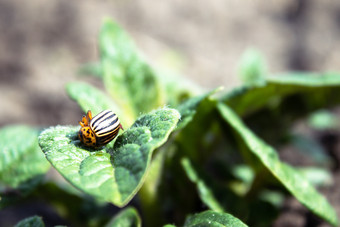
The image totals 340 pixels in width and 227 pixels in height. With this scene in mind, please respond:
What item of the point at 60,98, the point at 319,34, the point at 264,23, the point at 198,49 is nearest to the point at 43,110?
the point at 60,98

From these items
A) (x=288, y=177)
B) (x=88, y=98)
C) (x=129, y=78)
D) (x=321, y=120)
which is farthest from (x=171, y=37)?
(x=288, y=177)

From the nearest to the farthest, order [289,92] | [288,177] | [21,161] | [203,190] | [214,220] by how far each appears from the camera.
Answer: [214,220] → [288,177] → [203,190] → [21,161] → [289,92]

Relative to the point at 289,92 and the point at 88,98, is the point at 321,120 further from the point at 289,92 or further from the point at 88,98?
the point at 88,98

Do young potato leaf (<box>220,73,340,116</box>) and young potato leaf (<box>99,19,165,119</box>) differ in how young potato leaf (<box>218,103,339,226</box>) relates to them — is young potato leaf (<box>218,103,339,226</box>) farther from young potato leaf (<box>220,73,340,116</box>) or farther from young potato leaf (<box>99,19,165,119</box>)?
young potato leaf (<box>99,19,165,119</box>)

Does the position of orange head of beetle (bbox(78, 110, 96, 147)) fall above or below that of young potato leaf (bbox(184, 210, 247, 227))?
above

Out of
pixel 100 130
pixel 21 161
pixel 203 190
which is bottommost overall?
pixel 203 190

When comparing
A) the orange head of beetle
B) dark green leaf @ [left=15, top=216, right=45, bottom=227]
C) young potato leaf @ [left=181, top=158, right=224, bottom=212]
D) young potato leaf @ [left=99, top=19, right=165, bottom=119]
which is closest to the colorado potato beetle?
the orange head of beetle

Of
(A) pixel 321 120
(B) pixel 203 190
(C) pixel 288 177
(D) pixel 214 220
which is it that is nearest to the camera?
(D) pixel 214 220

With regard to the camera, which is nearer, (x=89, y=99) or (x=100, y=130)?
(x=100, y=130)
